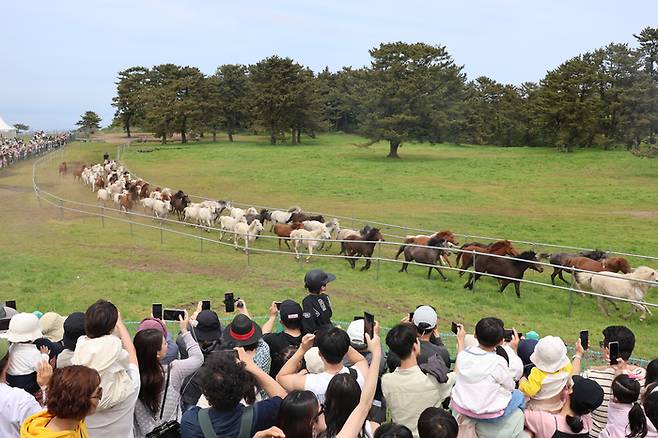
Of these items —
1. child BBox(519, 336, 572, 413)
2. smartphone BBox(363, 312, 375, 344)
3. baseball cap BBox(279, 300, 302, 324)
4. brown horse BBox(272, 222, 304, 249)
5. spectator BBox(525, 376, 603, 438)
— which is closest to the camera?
spectator BBox(525, 376, 603, 438)

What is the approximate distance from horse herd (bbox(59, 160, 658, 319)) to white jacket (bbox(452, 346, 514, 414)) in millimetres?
9201

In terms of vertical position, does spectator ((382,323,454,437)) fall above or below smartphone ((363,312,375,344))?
below

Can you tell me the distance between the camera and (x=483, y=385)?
4.29m

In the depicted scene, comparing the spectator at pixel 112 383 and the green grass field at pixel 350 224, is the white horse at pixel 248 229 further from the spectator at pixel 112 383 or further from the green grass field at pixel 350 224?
the spectator at pixel 112 383

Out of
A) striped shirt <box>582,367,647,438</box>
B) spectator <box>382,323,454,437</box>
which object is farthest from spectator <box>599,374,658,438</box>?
spectator <box>382,323,454,437</box>

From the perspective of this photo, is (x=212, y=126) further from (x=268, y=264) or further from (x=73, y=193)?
(x=268, y=264)

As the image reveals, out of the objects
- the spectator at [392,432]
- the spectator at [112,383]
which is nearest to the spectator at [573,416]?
the spectator at [392,432]

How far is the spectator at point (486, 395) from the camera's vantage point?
4.23 metres

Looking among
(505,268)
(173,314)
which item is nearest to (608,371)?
(173,314)

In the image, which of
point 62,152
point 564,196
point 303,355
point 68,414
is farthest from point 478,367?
point 62,152

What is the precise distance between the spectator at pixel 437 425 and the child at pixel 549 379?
1407 mm

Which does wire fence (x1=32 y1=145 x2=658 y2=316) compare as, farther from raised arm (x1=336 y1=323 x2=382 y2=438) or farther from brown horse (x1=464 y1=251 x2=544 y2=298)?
raised arm (x1=336 y1=323 x2=382 y2=438)

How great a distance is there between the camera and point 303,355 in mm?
4914

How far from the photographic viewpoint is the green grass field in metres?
13.5
